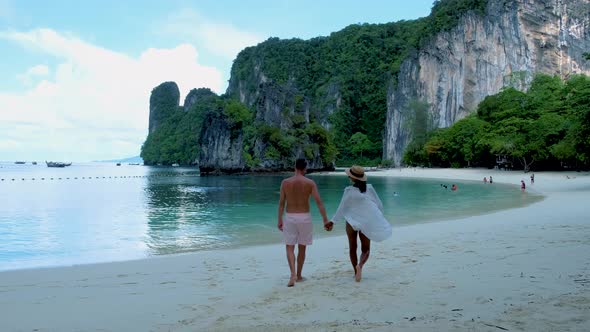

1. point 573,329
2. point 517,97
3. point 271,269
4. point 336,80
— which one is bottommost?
point 271,269

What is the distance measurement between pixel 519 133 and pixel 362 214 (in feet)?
174

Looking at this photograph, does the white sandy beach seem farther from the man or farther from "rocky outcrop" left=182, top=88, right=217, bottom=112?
"rocky outcrop" left=182, top=88, right=217, bottom=112

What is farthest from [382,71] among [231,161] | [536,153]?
[536,153]

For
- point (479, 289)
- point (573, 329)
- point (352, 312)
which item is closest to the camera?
point (573, 329)

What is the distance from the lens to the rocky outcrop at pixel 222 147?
82750mm

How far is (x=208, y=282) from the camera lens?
671 cm

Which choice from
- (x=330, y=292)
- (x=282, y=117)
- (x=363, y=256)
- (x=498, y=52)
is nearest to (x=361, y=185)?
(x=363, y=256)

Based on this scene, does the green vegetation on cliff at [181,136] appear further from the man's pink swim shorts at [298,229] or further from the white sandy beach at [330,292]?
the man's pink swim shorts at [298,229]

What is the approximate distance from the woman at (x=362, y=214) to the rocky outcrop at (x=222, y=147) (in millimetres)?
77098

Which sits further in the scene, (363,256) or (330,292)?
(363,256)

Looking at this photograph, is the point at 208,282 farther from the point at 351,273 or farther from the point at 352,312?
the point at 352,312

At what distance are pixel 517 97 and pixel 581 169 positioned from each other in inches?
632

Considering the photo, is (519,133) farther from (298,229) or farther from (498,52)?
(298,229)

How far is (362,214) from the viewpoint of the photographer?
249 inches
